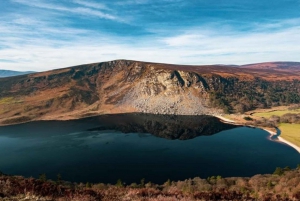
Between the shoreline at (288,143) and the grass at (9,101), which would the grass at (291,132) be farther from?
the grass at (9,101)

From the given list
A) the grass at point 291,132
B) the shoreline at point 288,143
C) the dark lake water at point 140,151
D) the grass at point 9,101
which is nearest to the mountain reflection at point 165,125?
the dark lake water at point 140,151

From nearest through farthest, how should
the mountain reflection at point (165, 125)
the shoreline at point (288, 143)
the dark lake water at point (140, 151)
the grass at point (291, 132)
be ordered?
the dark lake water at point (140, 151) < the shoreline at point (288, 143) < the grass at point (291, 132) < the mountain reflection at point (165, 125)

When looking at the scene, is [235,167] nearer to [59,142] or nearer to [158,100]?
[59,142]

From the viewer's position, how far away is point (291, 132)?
107250 mm

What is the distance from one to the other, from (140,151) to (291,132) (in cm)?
6937

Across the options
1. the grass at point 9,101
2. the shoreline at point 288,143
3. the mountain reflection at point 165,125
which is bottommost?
the mountain reflection at point 165,125

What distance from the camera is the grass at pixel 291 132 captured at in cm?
9545

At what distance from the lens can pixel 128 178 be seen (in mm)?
64562

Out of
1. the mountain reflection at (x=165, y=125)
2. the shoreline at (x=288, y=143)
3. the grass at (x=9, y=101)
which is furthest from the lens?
the grass at (x=9, y=101)

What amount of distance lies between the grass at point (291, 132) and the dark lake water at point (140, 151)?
645cm

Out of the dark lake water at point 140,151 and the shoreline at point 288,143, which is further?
the shoreline at point 288,143

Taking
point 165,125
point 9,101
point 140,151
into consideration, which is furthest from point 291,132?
point 9,101

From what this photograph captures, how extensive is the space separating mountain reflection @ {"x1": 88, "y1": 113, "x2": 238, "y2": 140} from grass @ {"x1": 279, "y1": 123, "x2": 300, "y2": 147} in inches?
975

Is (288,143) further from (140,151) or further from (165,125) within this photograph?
(165,125)
